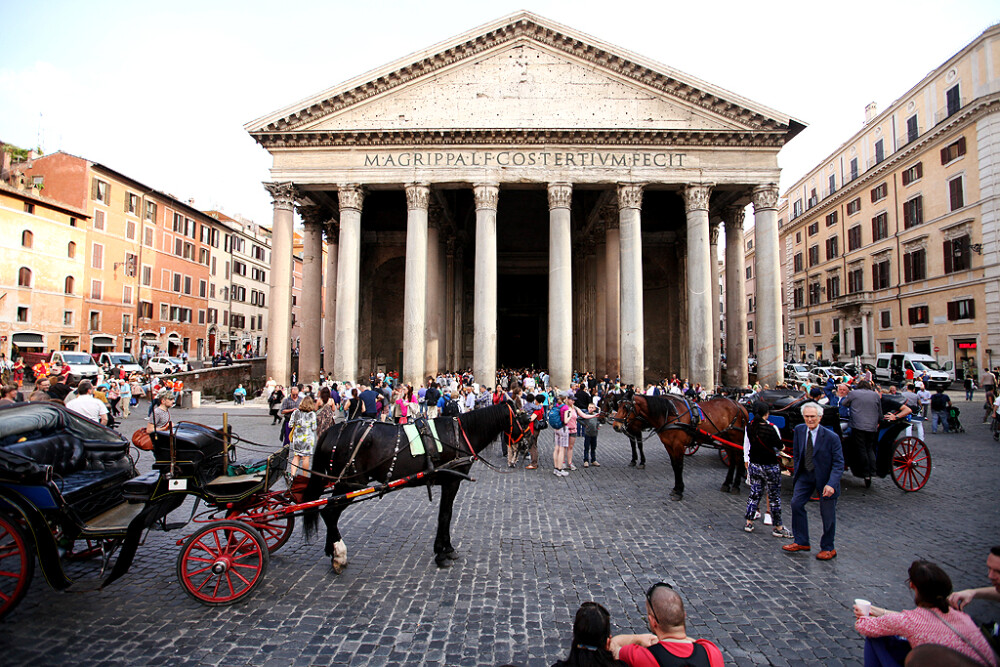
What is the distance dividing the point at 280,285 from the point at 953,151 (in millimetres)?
32663

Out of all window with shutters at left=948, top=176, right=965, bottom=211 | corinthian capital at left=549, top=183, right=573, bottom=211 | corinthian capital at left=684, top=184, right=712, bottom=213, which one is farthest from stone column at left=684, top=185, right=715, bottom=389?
window with shutters at left=948, top=176, right=965, bottom=211

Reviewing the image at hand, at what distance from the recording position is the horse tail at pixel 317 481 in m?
4.75

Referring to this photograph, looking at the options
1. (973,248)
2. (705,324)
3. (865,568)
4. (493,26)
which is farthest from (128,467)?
(973,248)

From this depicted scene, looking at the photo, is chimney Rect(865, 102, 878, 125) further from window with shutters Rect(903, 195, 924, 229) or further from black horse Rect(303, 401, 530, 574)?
black horse Rect(303, 401, 530, 574)

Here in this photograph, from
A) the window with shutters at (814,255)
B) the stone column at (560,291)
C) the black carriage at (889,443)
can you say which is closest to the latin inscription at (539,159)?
the stone column at (560,291)

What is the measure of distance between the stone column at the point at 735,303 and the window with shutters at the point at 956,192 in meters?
12.5

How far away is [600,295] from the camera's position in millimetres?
23891

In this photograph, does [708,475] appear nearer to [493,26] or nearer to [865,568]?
[865,568]

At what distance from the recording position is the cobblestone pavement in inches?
132

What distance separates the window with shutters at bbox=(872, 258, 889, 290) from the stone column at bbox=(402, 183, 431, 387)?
28194 millimetres

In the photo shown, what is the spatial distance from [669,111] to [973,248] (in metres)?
17.6

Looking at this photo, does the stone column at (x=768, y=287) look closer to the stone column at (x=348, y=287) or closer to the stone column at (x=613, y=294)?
the stone column at (x=613, y=294)

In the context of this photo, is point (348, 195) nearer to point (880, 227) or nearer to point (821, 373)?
point (821, 373)

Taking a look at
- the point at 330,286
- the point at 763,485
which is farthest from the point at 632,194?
the point at 763,485
